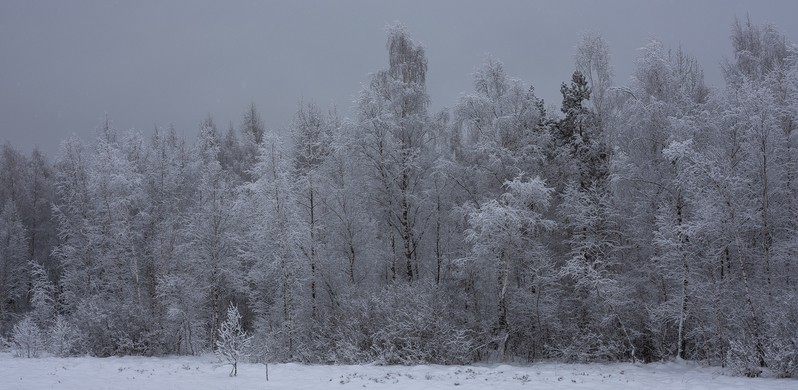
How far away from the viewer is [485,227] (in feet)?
65.6

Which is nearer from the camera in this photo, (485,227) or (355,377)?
(355,377)

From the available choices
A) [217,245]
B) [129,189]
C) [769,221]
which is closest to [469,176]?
[769,221]

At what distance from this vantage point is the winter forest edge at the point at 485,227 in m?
18.3

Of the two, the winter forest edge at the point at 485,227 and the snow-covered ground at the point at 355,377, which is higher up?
the winter forest edge at the point at 485,227

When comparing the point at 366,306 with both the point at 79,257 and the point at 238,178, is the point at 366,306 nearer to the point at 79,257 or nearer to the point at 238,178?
the point at 79,257

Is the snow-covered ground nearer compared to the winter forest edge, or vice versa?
the snow-covered ground

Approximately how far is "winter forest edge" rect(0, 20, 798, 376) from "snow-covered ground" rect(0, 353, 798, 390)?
1.44m

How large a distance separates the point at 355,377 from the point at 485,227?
7.68 m

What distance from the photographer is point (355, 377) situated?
50.5 ft

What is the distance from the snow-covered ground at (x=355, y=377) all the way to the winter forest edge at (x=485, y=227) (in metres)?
1.44

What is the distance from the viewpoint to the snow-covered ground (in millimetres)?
13781

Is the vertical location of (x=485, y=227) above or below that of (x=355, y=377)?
above

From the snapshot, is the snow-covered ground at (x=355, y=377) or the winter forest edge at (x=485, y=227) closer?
the snow-covered ground at (x=355, y=377)

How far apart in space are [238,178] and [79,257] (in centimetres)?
1234
